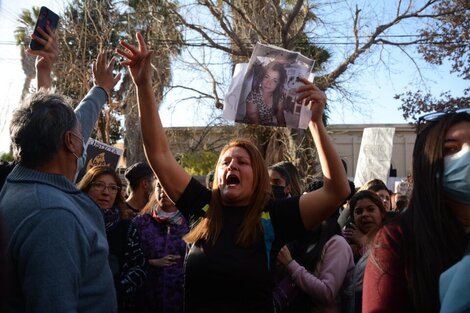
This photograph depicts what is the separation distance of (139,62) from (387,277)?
172cm

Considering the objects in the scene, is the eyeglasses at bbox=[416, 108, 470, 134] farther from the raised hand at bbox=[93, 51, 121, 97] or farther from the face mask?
the raised hand at bbox=[93, 51, 121, 97]

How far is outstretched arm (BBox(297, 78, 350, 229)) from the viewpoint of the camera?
256cm

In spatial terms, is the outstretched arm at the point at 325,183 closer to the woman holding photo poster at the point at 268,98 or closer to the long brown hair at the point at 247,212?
the long brown hair at the point at 247,212

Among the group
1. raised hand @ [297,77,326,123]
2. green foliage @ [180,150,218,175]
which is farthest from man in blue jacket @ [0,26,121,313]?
green foliage @ [180,150,218,175]

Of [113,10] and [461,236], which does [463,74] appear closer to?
[113,10]

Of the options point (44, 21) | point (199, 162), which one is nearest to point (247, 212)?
point (44, 21)

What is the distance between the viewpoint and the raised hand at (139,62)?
2.83m

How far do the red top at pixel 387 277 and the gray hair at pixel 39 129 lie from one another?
4.20 feet

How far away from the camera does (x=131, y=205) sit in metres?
5.30

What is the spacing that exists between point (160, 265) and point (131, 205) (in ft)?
5.15

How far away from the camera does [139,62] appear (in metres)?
2.85

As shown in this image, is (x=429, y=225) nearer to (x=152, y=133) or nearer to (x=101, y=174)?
Answer: (x=152, y=133)

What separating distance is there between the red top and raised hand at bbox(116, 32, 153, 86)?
1.53 m

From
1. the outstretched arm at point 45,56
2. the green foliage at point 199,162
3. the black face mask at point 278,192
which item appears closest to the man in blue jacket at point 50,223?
the outstretched arm at point 45,56
